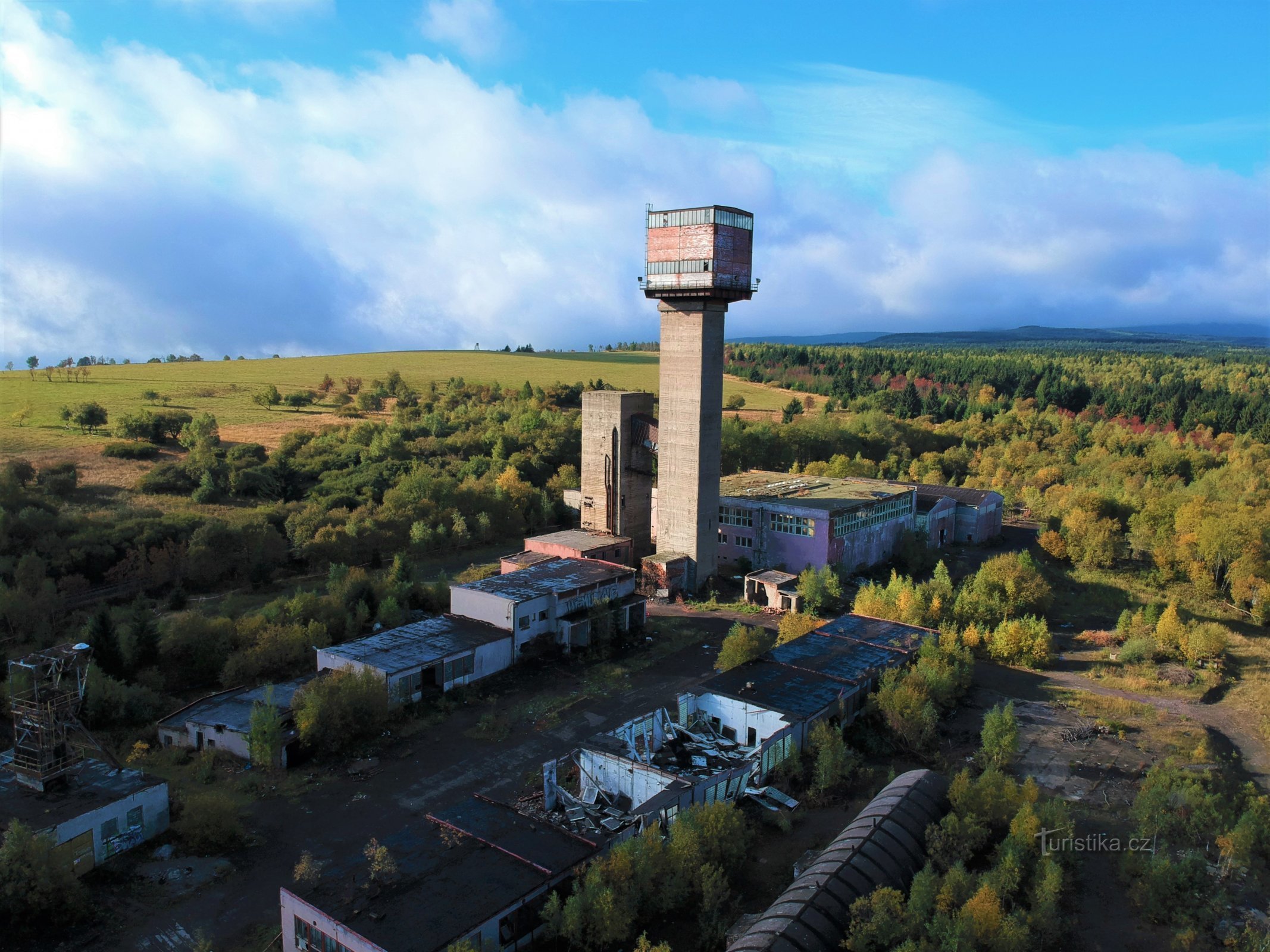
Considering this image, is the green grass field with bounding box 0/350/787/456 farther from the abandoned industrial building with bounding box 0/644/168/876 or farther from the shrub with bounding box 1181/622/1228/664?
the shrub with bounding box 1181/622/1228/664

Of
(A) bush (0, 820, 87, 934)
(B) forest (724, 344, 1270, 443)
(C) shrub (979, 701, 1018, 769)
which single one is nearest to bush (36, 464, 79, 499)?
(A) bush (0, 820, 87, 934)

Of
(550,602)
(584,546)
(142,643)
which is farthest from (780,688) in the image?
(142,643)

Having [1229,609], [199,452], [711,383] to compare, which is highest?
[711,383]

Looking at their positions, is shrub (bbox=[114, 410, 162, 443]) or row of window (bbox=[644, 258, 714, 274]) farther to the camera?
shrub (bbox=[114, 410, 162, 443])

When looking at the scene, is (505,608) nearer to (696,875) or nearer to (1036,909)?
(696,875)

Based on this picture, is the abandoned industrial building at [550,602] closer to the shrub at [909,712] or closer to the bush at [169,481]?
the shrub at [909,712]

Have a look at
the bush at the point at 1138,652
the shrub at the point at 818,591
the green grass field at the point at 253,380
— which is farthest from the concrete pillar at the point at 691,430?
the green grass field at the point at 253,380

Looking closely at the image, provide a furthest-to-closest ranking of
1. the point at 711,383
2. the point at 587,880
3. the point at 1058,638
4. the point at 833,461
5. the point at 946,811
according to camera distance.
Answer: the point at 833,461
the point at 711,383
the point at 1058,638
the point at 946,811
the point at 587,880

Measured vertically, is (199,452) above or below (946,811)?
above

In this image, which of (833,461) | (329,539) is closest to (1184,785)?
(329,539)
